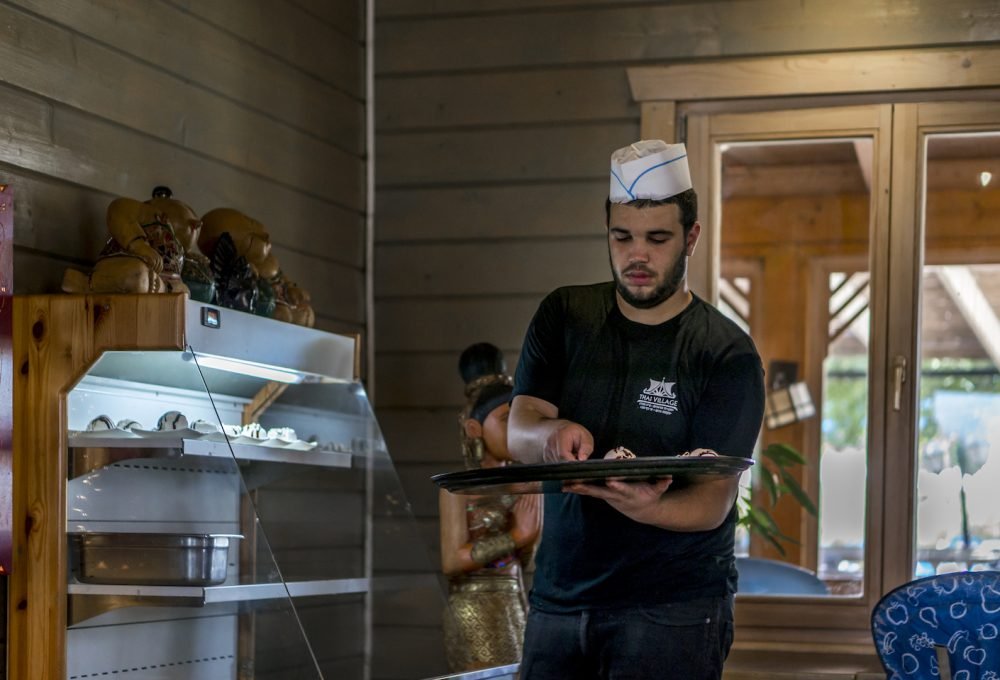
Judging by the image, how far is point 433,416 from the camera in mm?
3504

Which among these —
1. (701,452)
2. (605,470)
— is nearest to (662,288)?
(701,452)


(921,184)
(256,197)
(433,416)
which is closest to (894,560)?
(921,184)

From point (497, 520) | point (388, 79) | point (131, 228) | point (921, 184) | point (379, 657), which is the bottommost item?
point (379, 657)

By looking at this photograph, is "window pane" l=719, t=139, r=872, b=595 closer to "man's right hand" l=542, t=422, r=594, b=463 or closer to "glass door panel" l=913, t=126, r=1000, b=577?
"glass door panel" l=913, t=126, r=1000, b=577

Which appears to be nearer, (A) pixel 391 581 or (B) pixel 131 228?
(B) pixel 131 228

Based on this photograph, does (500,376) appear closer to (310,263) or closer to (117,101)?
(310,263)

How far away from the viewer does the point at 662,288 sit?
195 cm

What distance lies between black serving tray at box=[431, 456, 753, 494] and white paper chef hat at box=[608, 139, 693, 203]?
0.46 m

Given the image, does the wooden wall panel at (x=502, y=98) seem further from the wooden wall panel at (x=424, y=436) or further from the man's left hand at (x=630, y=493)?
the man's left hand at (x=630, y=493)

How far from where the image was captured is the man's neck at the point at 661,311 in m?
1.98

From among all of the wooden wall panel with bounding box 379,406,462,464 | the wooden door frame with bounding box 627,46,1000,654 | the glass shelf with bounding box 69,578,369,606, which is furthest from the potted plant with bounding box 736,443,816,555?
the glass shelf with bounding box 69,578,369,606

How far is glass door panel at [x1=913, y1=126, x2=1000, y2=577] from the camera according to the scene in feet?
10.5

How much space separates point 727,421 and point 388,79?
200 centimetres

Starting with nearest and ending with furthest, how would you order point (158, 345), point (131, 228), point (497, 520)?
point (158, 345), point (131, 228), point (497, 520)
